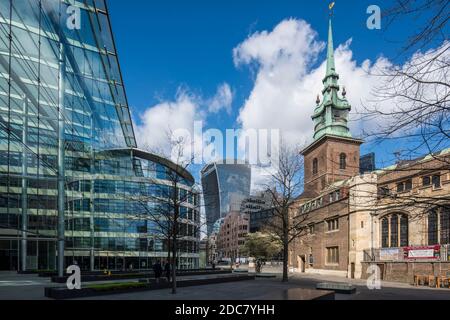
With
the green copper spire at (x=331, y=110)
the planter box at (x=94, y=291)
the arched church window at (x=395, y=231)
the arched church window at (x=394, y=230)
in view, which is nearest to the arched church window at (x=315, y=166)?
the green copper spire at (x=331, y=110)

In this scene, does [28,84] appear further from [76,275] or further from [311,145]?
[311,145]

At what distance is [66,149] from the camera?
35281 mm

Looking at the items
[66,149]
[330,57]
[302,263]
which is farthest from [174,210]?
[330,57]

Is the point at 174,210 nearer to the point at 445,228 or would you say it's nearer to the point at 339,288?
the point at 339,288

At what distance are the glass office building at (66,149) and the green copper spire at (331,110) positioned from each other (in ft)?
133

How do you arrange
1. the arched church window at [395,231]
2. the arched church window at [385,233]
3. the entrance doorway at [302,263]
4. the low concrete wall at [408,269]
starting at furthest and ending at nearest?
the entrance doorway at [302,263], the arched church window at [385,233], the arched church window at [395,231], the low concrete wall at [408,269]

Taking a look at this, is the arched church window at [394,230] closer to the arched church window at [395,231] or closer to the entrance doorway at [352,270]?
the arched church window at [395,231]

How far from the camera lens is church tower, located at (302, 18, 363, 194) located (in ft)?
236

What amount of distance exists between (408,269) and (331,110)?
49.1 metres

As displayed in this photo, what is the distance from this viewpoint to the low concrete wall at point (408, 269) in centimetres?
2978

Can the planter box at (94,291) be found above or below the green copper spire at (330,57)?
below

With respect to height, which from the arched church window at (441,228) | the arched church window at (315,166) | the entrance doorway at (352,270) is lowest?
the entrance doorway at (352,270)

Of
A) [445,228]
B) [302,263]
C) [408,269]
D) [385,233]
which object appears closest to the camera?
[445,228]
